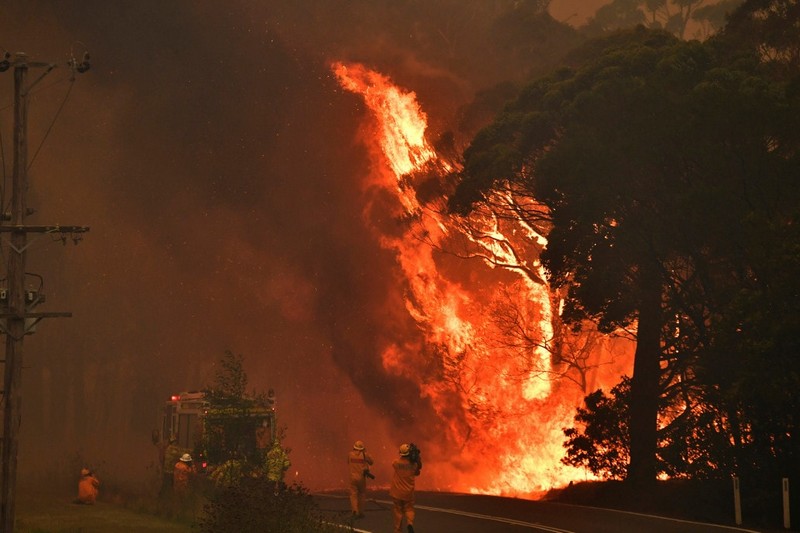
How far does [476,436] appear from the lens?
171 feet

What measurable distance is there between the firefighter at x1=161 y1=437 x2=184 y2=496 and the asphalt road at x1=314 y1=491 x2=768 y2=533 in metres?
4.08

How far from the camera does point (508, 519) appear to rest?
87.7 feet

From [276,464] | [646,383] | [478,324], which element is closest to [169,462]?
[276,464]

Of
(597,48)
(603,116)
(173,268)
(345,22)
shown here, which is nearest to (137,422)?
(173,268)

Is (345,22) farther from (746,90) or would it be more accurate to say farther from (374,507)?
(374,507)

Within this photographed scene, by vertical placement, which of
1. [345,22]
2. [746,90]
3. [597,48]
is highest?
[345,22]

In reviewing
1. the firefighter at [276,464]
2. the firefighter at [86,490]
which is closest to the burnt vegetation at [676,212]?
the firefighter at [276,464]

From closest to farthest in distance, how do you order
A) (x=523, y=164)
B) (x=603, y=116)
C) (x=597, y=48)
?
(x=603, y=116) → (x=523, y=164) → (x=597, y=48)

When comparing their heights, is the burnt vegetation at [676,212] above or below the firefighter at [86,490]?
above

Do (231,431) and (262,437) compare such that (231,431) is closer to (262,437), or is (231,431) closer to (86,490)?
(262,437)

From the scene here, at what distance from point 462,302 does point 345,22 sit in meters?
18.8

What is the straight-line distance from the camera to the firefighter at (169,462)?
1252 inches

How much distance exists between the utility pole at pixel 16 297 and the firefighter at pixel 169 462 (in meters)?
6.10

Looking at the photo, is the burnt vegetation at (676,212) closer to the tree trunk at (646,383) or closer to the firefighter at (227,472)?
the tree trunk at (646,383)
